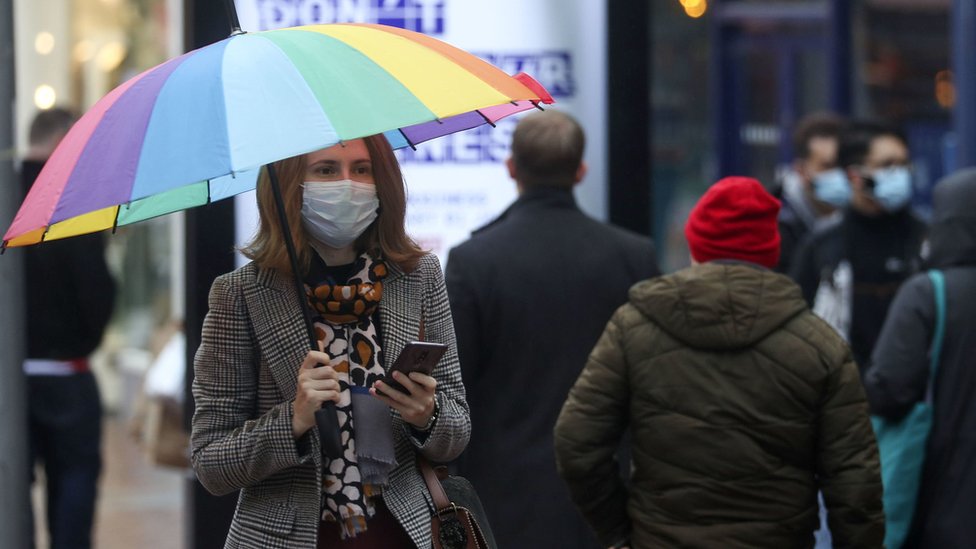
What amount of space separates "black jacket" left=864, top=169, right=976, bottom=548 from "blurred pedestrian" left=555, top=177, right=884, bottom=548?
42.8 inches

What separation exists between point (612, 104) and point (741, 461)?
2476 mm

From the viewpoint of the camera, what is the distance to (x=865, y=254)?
22.1 feet

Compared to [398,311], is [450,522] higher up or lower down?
lower down

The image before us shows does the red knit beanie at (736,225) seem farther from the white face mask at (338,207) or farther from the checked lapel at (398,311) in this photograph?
the white face mask at (338,207)

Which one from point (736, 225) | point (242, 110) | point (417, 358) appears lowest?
point (417, 358)

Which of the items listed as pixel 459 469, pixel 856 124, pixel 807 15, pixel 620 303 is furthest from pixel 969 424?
pixel 807 15

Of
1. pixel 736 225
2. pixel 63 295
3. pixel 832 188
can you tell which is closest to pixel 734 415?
pixel 736 225

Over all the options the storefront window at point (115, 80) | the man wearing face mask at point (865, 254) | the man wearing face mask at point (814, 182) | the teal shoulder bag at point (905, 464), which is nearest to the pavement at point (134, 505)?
the storefront window at point (115, 80)

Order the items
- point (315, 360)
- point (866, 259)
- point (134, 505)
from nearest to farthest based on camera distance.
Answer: point (315, 360) → point (866, 259) → point (134, 505)

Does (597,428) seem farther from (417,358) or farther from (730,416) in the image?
(417,358)

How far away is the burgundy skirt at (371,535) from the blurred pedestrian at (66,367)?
11.8ft

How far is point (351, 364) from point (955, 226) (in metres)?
2.39

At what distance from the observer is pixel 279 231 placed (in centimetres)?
309

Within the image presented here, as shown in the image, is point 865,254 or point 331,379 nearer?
point 331,379
